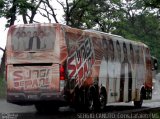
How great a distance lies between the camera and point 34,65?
60.2 ft

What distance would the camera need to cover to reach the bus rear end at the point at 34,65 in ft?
59.3

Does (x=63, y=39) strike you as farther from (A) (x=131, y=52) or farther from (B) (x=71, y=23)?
(B) (x=71, y=23)

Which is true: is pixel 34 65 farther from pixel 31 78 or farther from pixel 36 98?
pixel 36 98

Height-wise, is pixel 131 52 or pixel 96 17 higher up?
pixel 96 17

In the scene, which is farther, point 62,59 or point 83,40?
point 83,40

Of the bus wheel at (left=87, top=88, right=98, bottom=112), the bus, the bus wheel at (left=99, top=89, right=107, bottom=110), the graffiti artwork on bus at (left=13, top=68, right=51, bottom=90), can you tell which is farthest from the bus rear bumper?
the bus wheel at (left=99, top=89, right=107, bottom=110)

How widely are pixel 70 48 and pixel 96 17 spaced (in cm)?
2606

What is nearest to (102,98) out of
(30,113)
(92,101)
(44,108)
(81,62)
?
(92,101)

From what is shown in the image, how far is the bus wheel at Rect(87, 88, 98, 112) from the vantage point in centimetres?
1989

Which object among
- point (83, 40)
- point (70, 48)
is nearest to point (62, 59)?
point (70, 48)

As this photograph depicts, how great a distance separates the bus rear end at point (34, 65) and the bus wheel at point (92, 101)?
209cm

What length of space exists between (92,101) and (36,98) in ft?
9.33

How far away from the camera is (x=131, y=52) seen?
24141 mm

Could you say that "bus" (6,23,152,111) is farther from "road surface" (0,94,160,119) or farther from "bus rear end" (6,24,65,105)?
"road surface" (0,94,160,119)
